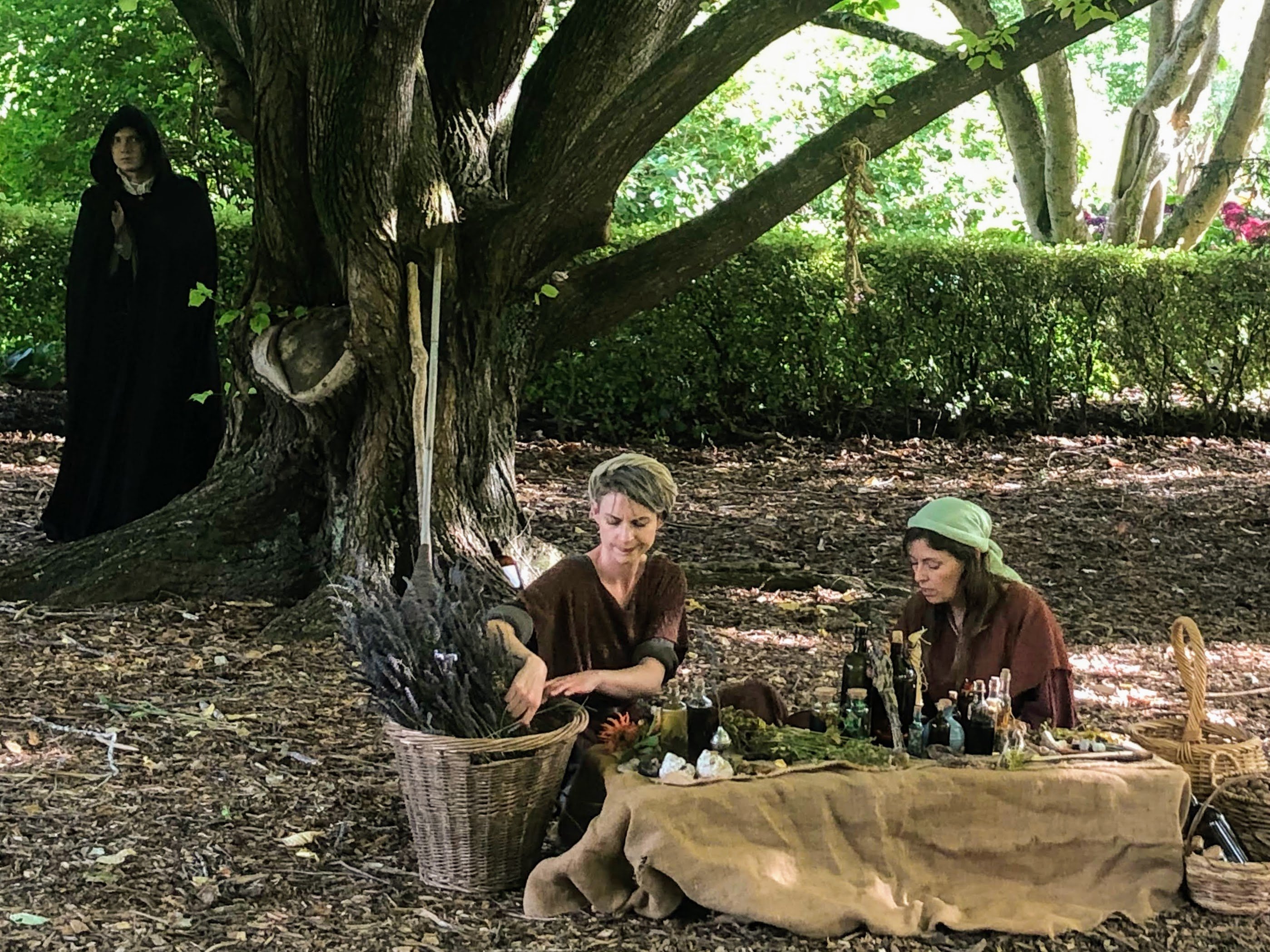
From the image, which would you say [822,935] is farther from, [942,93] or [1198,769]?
[942,93]

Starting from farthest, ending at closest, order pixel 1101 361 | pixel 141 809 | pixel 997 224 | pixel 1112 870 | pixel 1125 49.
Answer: pixel 1125 49 < pixel 997 224 < pixel 1101 361 < pixel 141 809 < pixel 1112 870

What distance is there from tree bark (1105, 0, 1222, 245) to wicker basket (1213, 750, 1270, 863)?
10643 mm

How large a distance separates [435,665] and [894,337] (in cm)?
746

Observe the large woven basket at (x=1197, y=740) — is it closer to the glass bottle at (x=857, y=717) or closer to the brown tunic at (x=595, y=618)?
the glass bottle at (x=857, y=717)

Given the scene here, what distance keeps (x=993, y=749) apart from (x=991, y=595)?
461 mm

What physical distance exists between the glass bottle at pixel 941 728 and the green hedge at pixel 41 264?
283 inches

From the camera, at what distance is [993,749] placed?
11.2 ft

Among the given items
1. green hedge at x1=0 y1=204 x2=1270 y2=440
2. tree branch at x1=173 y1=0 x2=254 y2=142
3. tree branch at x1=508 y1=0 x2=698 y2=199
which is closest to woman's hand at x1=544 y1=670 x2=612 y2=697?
tree branch at x1=508 y1=0 x2=698 y2=199

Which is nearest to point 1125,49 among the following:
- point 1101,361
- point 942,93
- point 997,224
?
point 997,224

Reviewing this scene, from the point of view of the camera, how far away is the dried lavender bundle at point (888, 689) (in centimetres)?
340

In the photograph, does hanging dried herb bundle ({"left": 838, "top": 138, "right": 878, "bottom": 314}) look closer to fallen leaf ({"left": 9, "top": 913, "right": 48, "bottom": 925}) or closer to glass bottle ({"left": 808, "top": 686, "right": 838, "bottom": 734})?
glass bottle ({"left": 808, "top": 686, "right": 838, "bottom": 734})

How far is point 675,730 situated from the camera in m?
3.42

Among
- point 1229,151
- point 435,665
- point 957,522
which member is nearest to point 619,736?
point 435,665

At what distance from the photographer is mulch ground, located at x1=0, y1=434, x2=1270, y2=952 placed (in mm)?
3205
